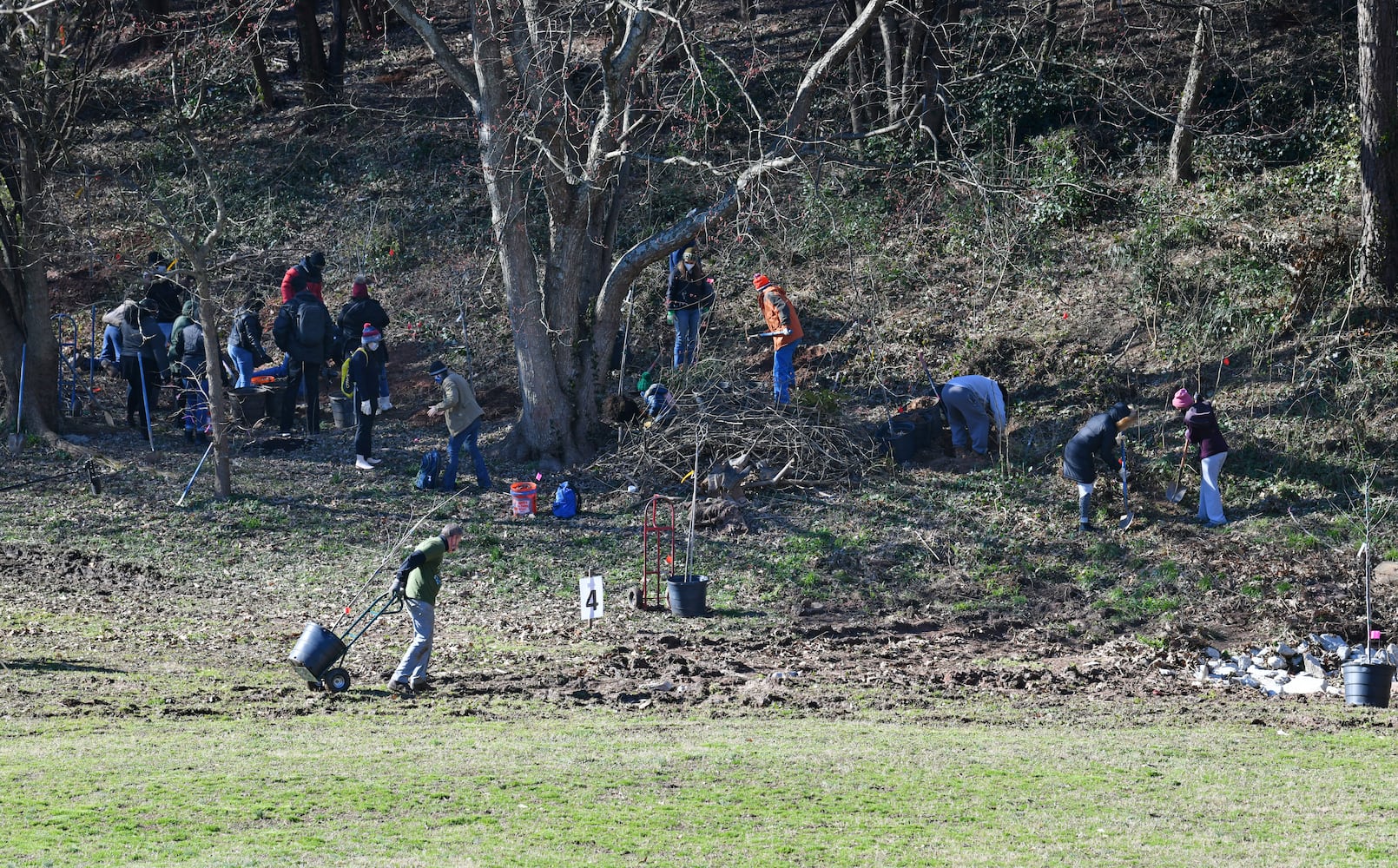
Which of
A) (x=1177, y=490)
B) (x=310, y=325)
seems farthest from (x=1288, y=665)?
(x=310, y=325)

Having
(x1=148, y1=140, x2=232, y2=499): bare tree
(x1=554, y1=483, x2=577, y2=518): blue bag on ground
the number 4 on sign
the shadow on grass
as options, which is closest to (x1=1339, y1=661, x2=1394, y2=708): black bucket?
the number 4 on sign

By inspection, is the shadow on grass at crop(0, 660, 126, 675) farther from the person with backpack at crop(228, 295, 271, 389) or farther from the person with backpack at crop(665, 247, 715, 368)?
the person with backpack at crop(665, 247, 715, 368)

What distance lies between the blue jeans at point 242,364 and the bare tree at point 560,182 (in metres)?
4.09

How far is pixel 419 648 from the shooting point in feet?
37.4

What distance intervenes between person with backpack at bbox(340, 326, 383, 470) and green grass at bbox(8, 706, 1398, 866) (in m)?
7.97

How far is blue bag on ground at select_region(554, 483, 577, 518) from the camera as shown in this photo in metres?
16.9

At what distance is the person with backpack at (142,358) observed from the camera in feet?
66.0

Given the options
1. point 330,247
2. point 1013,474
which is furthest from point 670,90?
point 1013,474

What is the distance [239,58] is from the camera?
3020cm

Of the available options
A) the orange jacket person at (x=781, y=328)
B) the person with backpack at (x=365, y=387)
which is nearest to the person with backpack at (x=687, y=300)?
the orange jacket person at (x=781, y=328)

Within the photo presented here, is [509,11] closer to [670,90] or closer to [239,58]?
[670,90]

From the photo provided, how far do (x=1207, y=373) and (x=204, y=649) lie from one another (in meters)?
13.0

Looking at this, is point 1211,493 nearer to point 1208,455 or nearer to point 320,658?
point 1208,455

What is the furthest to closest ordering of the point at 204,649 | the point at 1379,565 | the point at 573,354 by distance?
the point at 573,354 → the point at 1379,565 → the point at 204,649
